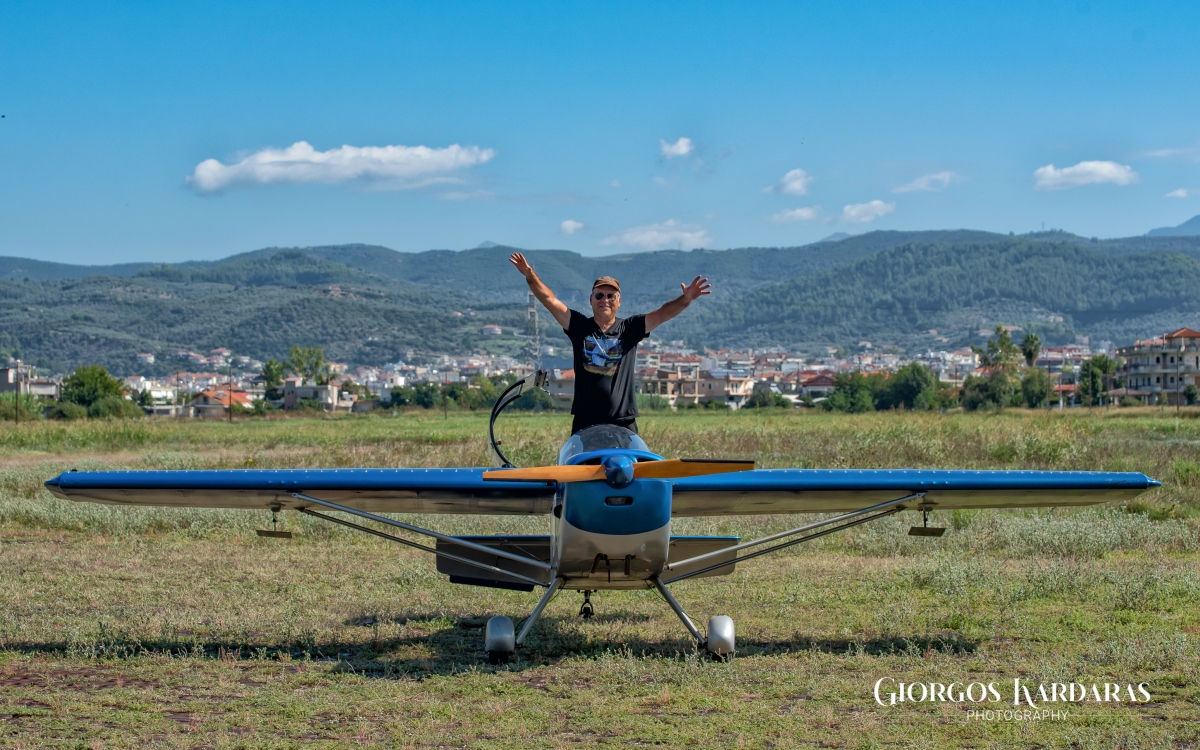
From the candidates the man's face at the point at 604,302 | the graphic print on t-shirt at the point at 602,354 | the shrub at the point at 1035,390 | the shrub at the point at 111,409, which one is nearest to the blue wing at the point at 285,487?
the graphic print on t-shirt at the point at 602,354

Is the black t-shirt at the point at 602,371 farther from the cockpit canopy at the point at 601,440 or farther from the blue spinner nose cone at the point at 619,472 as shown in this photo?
the blue spinner nose cone at the point at 619,472

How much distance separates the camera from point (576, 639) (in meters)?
8.20

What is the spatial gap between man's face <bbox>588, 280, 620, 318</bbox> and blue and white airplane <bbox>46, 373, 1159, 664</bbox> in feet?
3.18

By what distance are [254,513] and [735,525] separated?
7090 mm

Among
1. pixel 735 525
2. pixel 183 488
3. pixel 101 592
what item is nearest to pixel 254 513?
pixel 101 592

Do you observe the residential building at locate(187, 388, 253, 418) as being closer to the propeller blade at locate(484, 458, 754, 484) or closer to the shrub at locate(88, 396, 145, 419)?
the shrub at locate(88, 396, 145, 419)

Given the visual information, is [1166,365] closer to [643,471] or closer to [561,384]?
[561,384]

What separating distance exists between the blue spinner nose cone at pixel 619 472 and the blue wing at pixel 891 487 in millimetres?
1085

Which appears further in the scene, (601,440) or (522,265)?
(522,265)

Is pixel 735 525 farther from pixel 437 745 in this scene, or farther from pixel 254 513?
pixel 437 745

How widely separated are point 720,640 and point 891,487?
5.77 feet

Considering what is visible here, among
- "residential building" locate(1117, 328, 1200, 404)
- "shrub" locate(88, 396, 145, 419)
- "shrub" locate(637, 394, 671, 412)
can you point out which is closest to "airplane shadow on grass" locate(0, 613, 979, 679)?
"shrub" locate(88, 396, 145, 419)

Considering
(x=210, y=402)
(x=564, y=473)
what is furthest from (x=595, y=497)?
(x=210, y=402)

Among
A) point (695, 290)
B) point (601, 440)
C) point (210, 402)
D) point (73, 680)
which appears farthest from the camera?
point (210, 402)
